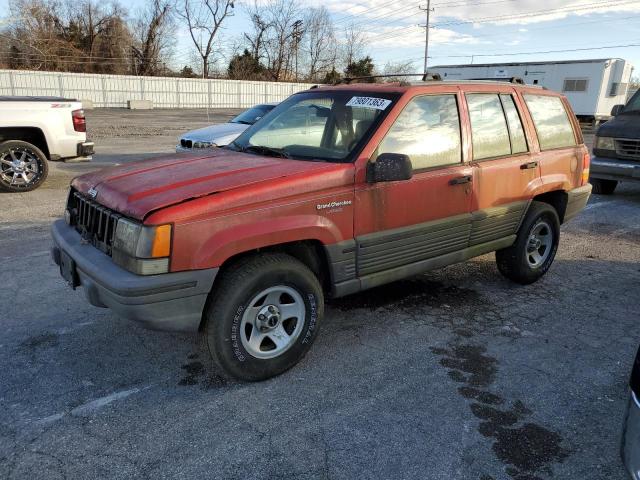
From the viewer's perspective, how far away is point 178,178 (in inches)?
128

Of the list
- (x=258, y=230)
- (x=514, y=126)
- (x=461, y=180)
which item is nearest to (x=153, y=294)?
(x=258, y=230)

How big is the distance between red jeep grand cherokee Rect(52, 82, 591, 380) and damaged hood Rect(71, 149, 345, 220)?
0.01 m

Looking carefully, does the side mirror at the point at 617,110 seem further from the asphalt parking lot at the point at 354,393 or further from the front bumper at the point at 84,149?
the front bumper at the point at 84,149

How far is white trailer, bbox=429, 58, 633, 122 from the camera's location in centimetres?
2450

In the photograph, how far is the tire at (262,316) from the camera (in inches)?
120

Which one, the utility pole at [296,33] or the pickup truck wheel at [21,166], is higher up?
the utility pole at [296,33]

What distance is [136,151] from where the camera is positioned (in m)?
14.3

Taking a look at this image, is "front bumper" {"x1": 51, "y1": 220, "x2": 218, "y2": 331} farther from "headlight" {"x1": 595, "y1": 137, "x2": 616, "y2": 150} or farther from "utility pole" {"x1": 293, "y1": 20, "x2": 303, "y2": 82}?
"utility pole" {"x1": 293, "y1": 20, "x2": 303, "y2": 82}

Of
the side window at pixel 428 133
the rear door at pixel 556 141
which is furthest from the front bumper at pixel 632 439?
the rear door at pixel 556 141

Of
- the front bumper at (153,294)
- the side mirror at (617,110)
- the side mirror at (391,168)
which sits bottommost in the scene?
the front bumper at (153,294)

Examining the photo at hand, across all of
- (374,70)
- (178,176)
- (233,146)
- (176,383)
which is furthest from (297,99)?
(374,70)

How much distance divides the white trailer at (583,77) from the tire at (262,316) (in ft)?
75.3

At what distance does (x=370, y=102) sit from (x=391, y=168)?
720mm

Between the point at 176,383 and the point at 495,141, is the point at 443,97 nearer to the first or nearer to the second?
the point at 495,141
